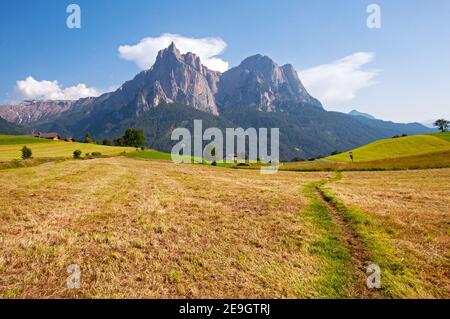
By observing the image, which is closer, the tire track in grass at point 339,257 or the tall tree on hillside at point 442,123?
the tire track in grass at point 339,257

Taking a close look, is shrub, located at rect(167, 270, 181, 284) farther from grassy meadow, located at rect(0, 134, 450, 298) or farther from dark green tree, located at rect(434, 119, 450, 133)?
dark green tree, located at rect(434, 119, 450, 133)

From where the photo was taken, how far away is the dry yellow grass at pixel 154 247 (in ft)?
32.5

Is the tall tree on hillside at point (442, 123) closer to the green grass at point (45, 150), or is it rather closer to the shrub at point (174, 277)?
the green grass at point (45, 150)

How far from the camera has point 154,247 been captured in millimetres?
13523

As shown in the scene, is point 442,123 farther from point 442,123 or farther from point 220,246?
point 220,246

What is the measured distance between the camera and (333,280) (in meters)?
10.5

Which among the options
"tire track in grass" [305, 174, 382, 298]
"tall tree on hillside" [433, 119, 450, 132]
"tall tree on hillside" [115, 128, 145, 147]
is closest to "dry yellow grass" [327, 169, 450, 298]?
"tire track in grass" [305, 174, 382, 298]

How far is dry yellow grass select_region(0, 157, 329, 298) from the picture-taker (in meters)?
9.90

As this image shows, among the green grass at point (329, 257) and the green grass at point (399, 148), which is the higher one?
the green grass at point (399, 148)

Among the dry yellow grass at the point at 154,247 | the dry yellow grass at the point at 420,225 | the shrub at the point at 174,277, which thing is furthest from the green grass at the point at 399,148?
the shrub at the point at 174,277
